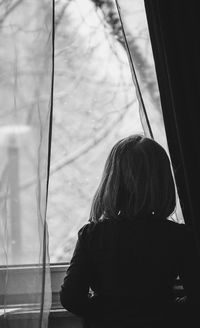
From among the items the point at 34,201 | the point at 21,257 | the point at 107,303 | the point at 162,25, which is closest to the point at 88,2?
the point at 162,25

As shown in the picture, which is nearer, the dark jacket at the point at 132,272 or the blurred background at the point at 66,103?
the dark jacket at the point at 132,272

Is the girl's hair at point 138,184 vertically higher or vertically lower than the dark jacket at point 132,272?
higher

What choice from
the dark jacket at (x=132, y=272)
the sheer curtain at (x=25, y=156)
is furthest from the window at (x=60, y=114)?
the dark jacket at (x=132, y=272)

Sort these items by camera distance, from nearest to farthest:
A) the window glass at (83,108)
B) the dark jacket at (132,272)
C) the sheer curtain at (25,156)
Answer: the dark jacket at (132,272)
the sheer curtain at (25,156)
the window glass at (83,108)

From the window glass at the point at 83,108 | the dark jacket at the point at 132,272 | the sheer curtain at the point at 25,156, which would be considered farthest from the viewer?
the window glass at the point at 83,108

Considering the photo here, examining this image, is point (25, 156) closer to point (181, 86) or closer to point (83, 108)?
point (83, 108)

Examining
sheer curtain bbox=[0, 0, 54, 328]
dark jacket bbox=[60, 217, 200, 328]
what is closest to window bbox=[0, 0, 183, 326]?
sheer curtain bbox=[0, 0, 54, 328]

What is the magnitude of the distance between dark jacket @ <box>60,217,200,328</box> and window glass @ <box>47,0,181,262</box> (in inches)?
20.5

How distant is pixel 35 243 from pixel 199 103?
68cm

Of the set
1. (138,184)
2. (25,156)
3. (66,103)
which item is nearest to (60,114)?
(66,103)

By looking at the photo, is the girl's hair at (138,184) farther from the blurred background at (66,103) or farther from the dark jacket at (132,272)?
the blurred background at (66,103)

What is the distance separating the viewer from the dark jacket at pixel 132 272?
1.52 m

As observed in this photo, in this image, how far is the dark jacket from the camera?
1.52m

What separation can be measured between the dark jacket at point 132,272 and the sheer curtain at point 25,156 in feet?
0.71
